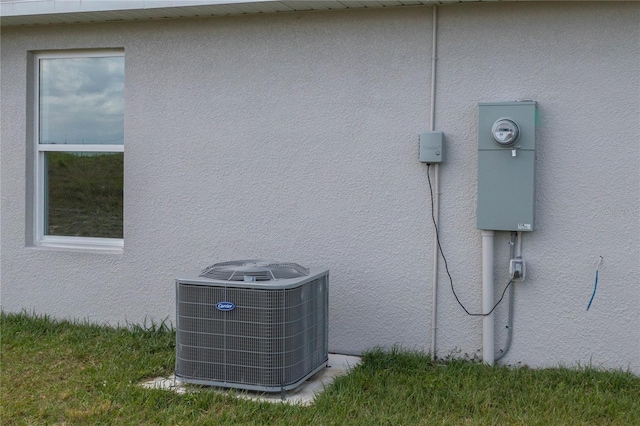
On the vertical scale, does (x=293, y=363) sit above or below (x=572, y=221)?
below

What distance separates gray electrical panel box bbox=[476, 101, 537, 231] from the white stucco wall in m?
0.16

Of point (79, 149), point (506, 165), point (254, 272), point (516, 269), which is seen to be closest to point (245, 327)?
point (254, 272)

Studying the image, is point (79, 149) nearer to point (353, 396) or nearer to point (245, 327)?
point (245, 327)

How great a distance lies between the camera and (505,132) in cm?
468

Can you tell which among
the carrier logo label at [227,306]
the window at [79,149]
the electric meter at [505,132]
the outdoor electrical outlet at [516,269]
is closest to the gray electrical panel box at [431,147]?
the electric meter at [505,132]

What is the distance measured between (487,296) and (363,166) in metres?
1.29

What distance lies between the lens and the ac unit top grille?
176 inches

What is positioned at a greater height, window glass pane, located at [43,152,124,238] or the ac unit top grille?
window glass pane, located at [43,152,124,238]

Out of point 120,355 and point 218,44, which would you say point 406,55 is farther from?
point 120,355

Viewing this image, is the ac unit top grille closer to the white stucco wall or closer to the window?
the white stucco wall

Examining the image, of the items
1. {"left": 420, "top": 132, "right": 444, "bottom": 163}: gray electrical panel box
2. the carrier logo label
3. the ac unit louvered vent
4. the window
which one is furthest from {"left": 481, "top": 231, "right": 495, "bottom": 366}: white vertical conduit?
the window

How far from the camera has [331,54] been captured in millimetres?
5289

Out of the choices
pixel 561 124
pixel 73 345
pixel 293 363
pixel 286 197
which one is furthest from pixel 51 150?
pixel 561 124

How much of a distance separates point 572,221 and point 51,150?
4.38 m
